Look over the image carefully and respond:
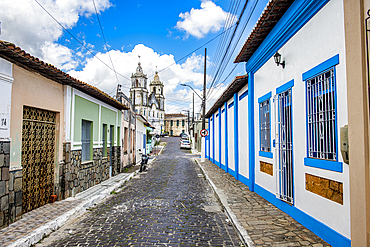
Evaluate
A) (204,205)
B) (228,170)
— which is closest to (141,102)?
(228,170)

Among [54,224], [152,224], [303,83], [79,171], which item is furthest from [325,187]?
[79,171]

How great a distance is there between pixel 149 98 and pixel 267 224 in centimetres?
7936

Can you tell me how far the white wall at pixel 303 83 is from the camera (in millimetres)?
3701

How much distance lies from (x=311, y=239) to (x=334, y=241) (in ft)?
1.35

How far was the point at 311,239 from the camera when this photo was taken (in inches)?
163

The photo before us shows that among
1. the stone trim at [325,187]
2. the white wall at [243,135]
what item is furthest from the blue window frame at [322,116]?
the white wall at [243,135]

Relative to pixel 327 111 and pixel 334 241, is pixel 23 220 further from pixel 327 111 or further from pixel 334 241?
pixel 327 111

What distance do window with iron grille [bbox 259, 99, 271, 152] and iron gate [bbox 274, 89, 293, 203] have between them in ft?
2.54

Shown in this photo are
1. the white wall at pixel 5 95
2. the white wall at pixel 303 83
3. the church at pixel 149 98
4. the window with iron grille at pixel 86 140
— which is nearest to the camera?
the white wall at pixel 303 83

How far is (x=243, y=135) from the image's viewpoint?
980 cm

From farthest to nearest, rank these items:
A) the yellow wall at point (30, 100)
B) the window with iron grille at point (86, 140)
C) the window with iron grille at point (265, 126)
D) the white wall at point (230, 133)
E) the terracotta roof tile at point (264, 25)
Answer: the white wall at point (230, 133)
the window with iron grille at point (86, 140)
the window with iron grille at point (265, 126)
the terracotta roof tile at point (264, 25)
the yellow wall at point (30, 100)

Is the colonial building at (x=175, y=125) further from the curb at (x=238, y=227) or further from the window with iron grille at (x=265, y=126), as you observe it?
the curb at (x=238, y=227)

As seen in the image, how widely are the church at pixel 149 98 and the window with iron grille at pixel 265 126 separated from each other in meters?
60.4

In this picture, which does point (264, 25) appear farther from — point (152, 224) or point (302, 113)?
point (152, 224)
